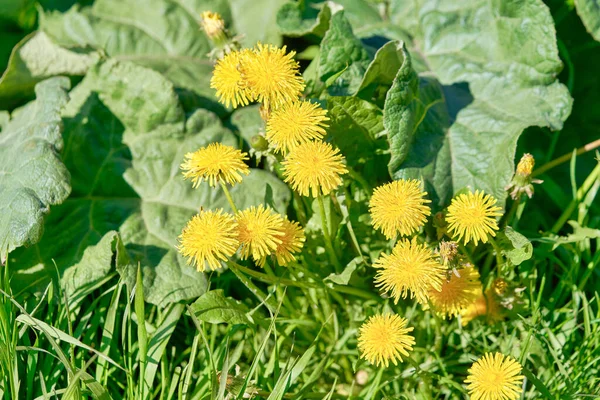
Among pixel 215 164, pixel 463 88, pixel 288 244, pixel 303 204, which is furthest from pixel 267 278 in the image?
pixel 463 88

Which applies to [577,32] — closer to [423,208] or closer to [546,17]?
[546,17]

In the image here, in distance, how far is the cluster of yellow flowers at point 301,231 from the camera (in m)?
1.82

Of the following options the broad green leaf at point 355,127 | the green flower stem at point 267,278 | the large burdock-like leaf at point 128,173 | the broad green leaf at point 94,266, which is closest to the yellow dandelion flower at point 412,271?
the green flower stem at point 267,278

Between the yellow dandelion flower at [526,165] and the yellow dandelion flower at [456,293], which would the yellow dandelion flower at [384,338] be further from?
the yellow dandelion flower at [526,165]

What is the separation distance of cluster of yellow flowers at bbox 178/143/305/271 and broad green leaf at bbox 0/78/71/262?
0.63 meters

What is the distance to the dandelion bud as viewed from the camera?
2.10 meters

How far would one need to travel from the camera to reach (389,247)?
2.37m

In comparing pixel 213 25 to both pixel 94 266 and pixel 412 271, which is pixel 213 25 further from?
pixel 412 271

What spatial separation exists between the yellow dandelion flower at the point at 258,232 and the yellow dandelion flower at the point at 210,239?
0.14ft

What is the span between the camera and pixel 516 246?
202 centimetres

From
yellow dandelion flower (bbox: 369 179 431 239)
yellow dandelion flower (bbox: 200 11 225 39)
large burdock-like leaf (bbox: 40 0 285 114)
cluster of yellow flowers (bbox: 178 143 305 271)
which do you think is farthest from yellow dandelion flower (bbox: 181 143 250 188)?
large burdock-like leaf (bbox: 40 0 285 114)

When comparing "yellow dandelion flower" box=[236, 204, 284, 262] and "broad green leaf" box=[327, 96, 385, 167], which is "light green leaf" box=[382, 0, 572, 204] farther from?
"yellow dandelion flower" box=[236, 204, 284, 262]

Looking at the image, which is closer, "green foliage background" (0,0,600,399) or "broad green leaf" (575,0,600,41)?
"green foliage background" (0,0,600,399)

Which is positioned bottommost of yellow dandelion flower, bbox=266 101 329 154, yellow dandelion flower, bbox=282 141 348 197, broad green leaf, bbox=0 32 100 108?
broad green leaf, bbox=0 32 100 108
